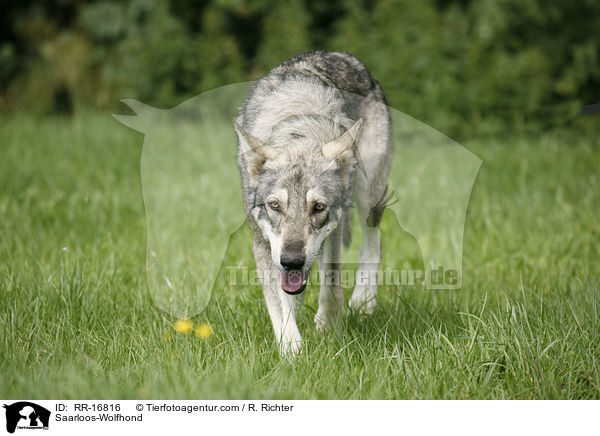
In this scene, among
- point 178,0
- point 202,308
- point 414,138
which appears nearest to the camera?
point 202,308

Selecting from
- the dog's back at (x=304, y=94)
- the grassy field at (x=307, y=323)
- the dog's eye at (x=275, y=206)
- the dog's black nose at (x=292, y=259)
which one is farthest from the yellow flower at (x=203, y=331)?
the dog's back at (x=304, y=94)

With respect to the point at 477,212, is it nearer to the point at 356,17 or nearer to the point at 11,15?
the point at 356,17

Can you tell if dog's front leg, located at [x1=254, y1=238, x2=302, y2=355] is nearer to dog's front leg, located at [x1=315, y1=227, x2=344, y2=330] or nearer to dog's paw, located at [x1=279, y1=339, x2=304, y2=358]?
dog's paw, located at [x1=279, y1=339, x2=304, y2=358]

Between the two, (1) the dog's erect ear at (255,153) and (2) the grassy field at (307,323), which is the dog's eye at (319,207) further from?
(2) the grassy field at (307,323)

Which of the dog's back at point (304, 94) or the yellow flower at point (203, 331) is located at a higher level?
the dog's back at point (304, 94)

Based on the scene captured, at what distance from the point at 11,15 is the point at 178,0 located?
4117mm

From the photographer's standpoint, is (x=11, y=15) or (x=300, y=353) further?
(x=11, y=15)

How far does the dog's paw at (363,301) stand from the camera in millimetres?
3621

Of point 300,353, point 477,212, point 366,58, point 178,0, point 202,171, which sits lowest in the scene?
point 300,353

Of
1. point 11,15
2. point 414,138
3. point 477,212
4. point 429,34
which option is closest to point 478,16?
point 429,34

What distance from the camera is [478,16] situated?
33.0ft
